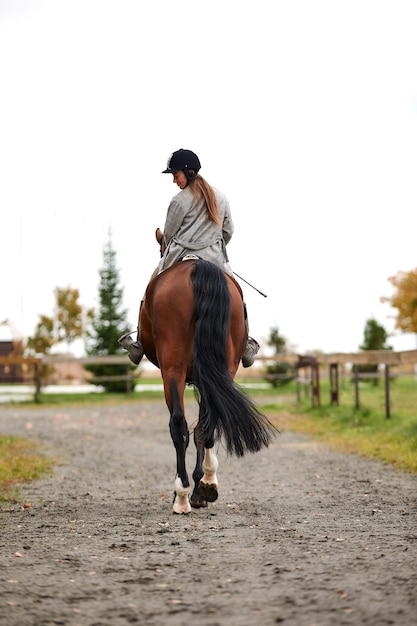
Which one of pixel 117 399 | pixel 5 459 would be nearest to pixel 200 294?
pixel 5 459

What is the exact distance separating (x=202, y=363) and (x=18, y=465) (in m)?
4.65

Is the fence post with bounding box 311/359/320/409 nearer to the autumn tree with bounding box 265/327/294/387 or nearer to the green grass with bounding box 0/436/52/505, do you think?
the green grass with bounding box 0/436/52/505

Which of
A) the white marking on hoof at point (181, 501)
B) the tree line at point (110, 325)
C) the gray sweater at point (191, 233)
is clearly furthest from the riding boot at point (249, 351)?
the tree line at point (110, 325)

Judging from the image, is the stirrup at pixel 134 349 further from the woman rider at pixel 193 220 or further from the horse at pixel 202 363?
the horse at pixel 202 363

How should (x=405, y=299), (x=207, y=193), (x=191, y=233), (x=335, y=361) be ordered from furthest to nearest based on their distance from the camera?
(x=405, y=299)
(x=335, y=361)
(x=207, y=193)
(x=191, y=233)

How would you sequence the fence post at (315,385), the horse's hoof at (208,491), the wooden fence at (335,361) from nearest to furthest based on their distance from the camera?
the horse's hoof at (208,491) < the wooden fence at (335,361) < the fence post at (315,385)

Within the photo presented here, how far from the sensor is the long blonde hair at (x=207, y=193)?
709 centimetres

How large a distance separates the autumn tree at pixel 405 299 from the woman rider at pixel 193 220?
4112cm

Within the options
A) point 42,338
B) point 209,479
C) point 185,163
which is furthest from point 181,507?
point 42,338

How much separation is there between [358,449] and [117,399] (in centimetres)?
1927

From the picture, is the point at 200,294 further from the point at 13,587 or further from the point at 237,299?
the point at 13,587

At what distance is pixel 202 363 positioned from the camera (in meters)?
6.41

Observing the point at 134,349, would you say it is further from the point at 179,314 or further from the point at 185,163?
the point at 185,163

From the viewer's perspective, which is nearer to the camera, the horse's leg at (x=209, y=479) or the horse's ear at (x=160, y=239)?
the horse's leg at (x=209, y=479)
